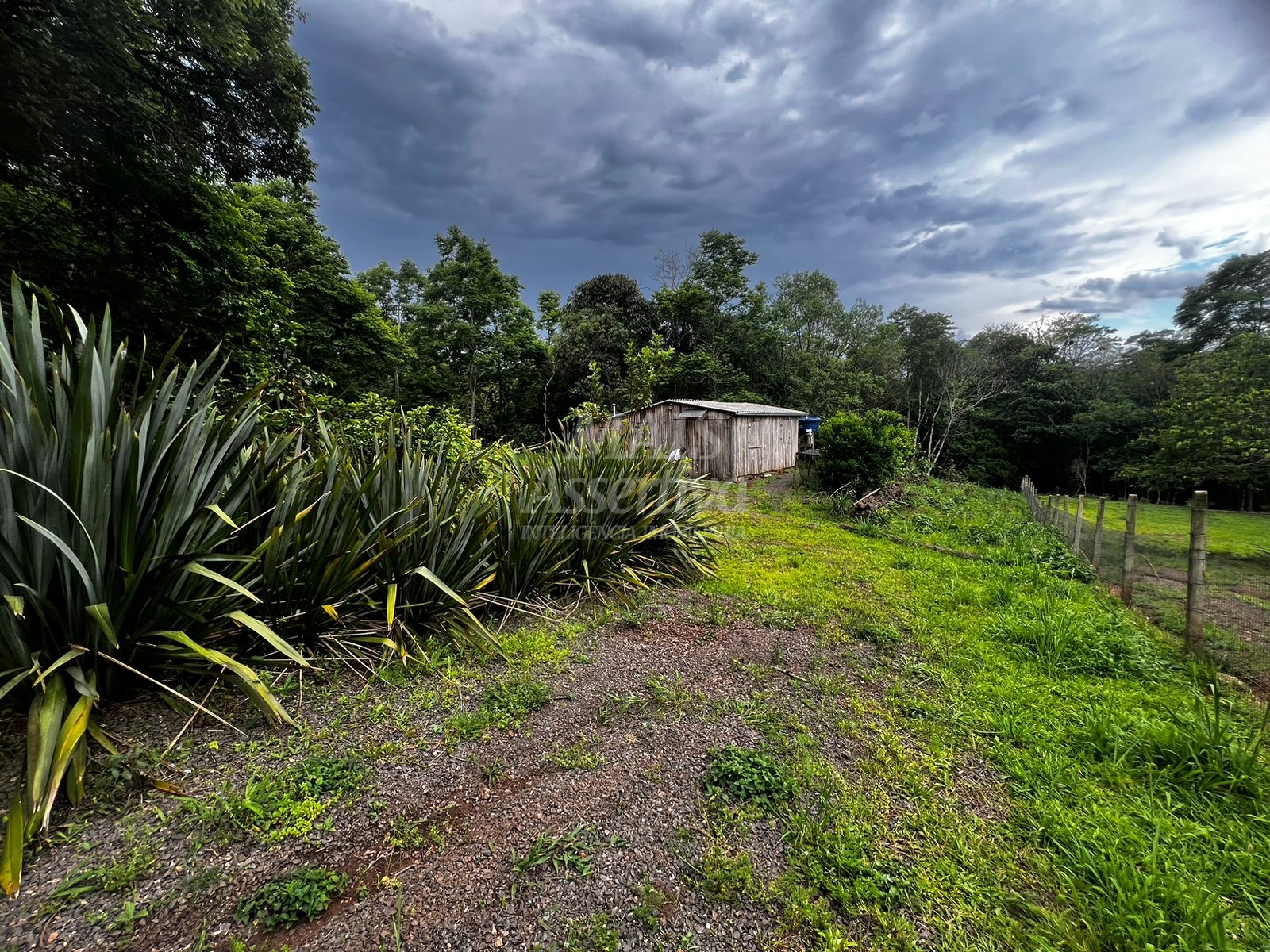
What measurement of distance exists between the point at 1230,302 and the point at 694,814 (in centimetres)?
3559

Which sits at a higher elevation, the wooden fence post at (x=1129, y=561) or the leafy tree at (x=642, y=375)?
the leafy tree at (x=642, y=375)

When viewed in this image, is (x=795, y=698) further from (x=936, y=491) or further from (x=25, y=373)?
(x=936, y=491)

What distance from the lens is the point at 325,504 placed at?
2.39m

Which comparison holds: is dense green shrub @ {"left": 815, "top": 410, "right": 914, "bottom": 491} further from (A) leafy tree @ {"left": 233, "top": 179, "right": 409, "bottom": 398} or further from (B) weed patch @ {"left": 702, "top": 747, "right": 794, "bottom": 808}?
(A) leafy tree @ {"left": 233, "top": 179, "right": 409, "bottom": 398}

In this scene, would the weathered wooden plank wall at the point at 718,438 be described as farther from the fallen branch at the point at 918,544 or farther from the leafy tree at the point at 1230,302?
the leafy tree at the point at 1230,302

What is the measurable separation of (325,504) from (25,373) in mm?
1099

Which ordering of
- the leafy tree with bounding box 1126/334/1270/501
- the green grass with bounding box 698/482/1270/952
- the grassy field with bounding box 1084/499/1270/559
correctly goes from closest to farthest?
the green grass with bounding box 698/482/1270/952 → the grassy field with bounding box 1084/499/1270/559 → the leafy tree with bounding box 1126/334/1270/501

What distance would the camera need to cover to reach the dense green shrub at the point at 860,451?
9.71 metres

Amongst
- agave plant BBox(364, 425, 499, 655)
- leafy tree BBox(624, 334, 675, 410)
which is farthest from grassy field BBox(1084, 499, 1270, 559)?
leafy tree BBox(624, 334, 675, 410)

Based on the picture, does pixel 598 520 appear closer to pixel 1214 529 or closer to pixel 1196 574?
pixel 1196 574

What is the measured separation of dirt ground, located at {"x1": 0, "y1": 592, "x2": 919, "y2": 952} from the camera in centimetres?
115

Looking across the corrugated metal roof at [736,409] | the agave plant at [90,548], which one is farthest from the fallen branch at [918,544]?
the agave plant at [90,548]

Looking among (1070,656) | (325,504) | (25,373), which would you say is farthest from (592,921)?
(1070,656)

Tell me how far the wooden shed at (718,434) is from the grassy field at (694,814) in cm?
1086
